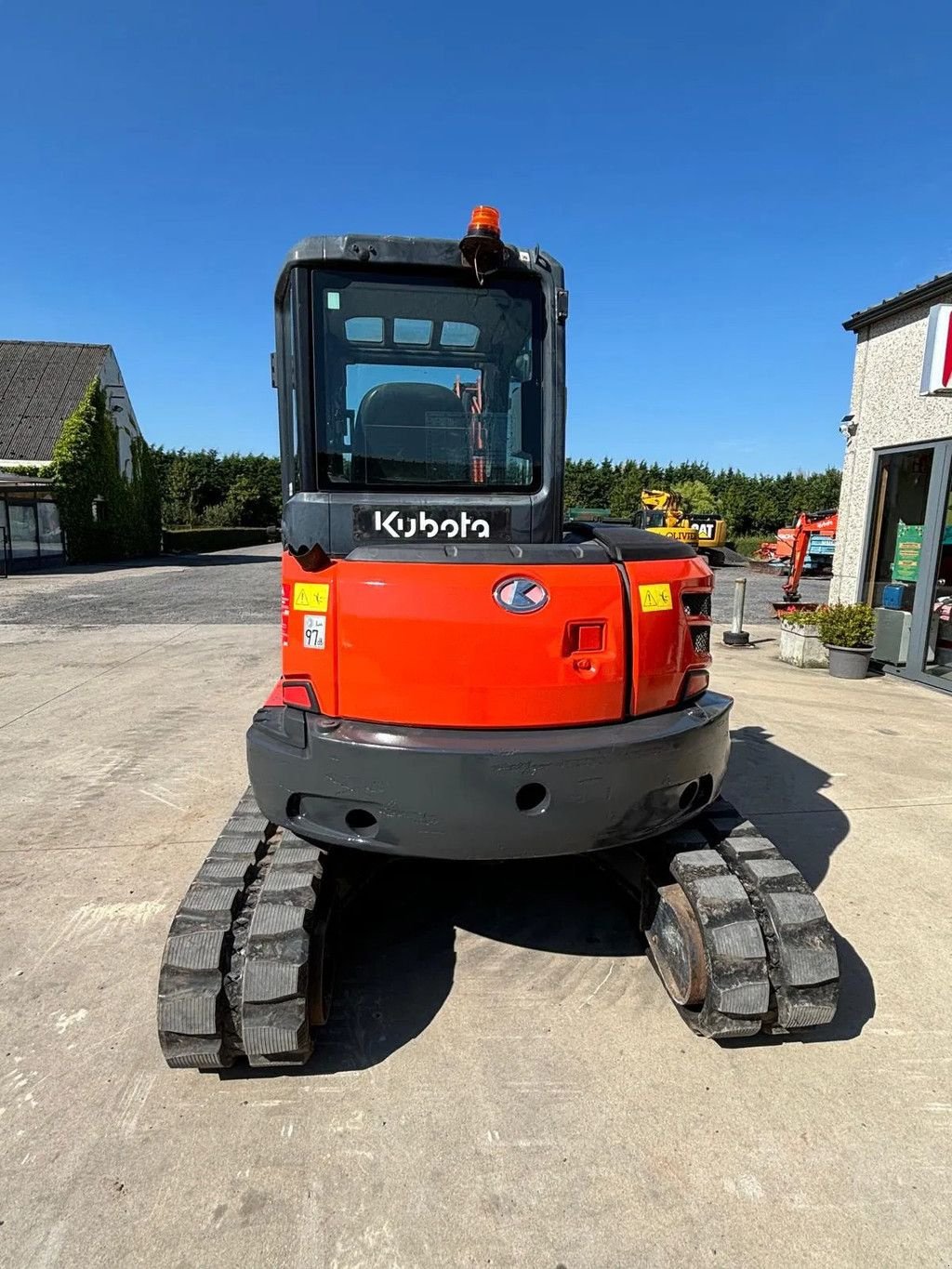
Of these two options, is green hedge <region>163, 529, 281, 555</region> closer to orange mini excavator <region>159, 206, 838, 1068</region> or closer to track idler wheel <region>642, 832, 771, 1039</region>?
orange mini excavator <region>159, 206, 838, 1068</region>

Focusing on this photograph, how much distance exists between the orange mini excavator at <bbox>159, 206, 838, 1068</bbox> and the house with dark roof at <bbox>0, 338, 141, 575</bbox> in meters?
22.4

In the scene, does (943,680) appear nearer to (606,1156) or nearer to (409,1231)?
(606,1156)

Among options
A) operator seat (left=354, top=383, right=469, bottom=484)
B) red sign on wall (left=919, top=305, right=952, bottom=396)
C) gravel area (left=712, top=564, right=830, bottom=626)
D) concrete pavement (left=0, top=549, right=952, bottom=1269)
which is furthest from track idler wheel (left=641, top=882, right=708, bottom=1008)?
gravel area (left=712, top=564, right=830, bottom=626)

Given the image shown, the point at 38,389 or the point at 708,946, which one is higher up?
the point at 38,389

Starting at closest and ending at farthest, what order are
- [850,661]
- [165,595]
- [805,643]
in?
[850,661] < [805,643] < [165,595]

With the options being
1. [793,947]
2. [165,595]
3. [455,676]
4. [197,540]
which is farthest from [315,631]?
[197,540]

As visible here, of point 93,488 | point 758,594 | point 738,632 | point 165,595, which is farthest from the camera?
point 93,488

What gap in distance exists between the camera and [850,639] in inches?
348

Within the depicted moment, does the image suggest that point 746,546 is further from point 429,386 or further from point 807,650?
point 429,386

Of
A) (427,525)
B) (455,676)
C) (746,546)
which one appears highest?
(427,525)

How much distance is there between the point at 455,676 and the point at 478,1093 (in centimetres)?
139

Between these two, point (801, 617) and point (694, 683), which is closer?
point (694, 683)

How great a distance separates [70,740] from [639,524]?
498 centimetres

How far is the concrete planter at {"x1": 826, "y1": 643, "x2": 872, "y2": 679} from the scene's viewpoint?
344 inches
